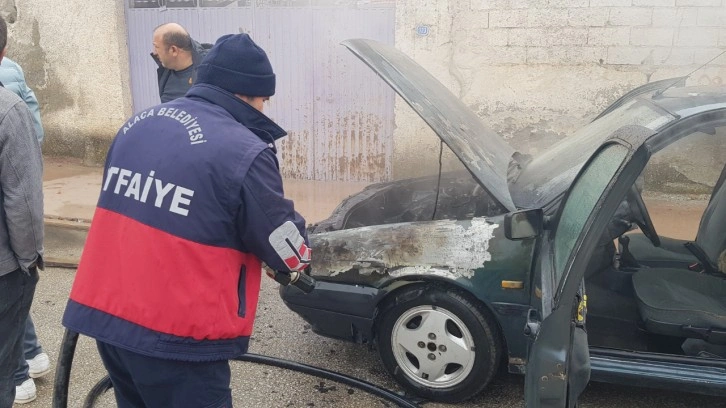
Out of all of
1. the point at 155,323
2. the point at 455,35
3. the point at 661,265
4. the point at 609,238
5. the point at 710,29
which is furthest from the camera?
the point at 455,35

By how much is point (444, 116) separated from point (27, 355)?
263cm

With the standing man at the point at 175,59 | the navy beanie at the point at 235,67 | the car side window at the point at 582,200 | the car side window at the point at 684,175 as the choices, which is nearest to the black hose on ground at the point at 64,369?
the navy beanie at the point at 235,67

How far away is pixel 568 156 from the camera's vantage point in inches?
130

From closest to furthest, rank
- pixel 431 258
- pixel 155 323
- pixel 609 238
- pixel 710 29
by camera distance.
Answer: pixel 155 323
pixel 431 258
pixel 609 238
pixel 710 29

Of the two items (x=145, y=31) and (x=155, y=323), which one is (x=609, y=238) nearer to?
(x=155, y=323)

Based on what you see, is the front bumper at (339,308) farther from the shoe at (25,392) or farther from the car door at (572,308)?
the shoe at (25,392)

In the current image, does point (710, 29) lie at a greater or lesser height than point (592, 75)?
greater

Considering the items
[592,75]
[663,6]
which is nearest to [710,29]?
[663,6]

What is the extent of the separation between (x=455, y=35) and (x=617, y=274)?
394cm

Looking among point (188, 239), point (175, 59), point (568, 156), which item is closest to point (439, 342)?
point (568, 156)

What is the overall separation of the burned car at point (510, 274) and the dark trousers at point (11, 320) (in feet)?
4.26

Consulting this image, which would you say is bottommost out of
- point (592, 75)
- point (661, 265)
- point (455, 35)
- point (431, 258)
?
point (661, 265)

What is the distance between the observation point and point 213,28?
7516 mm

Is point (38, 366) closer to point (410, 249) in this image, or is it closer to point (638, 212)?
point (410, 249)
